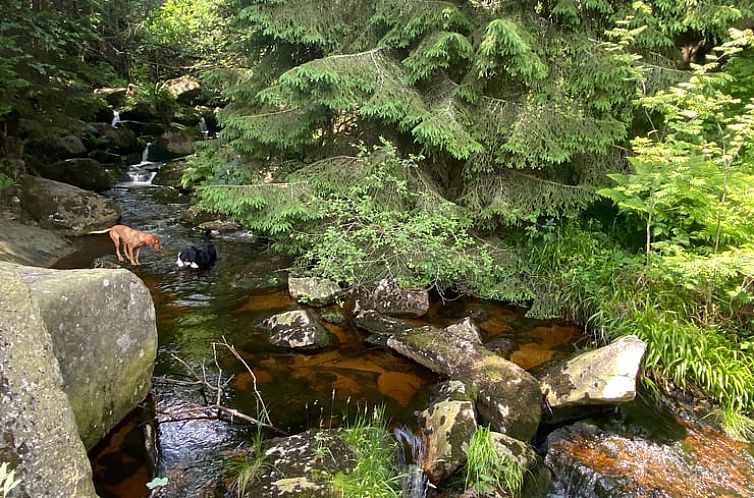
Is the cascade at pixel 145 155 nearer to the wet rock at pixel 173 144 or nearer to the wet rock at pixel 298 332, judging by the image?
the wet rock at pixel 173 144

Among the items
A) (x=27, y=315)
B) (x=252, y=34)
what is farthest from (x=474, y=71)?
(x=27, y=315)

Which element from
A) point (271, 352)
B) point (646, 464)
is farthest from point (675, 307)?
point (271, 352)

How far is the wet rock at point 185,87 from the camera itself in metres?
24.9

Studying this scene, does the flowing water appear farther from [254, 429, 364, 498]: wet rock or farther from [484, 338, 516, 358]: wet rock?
[254, 429, 364, 498]: wet rock

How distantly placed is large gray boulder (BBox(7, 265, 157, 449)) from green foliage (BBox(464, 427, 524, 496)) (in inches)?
120

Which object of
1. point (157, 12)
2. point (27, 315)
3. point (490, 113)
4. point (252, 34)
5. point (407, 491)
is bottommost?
point (407, 491)

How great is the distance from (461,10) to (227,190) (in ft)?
13.8

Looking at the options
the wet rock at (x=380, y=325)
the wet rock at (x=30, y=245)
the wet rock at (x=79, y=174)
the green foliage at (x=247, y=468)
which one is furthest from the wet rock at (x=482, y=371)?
the wet rock at (x=79, y=174)

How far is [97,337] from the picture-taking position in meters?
4.04

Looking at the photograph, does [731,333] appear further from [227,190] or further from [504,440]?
→ [227,190]

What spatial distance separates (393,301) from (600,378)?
306cm

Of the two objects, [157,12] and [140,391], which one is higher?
[157,12]

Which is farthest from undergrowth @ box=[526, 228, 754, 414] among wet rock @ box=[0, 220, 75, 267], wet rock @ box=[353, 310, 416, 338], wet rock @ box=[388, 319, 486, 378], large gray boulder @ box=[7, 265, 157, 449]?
wet rock @ box=[0, 220, 75, 267]

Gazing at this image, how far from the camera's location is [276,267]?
8.84m
